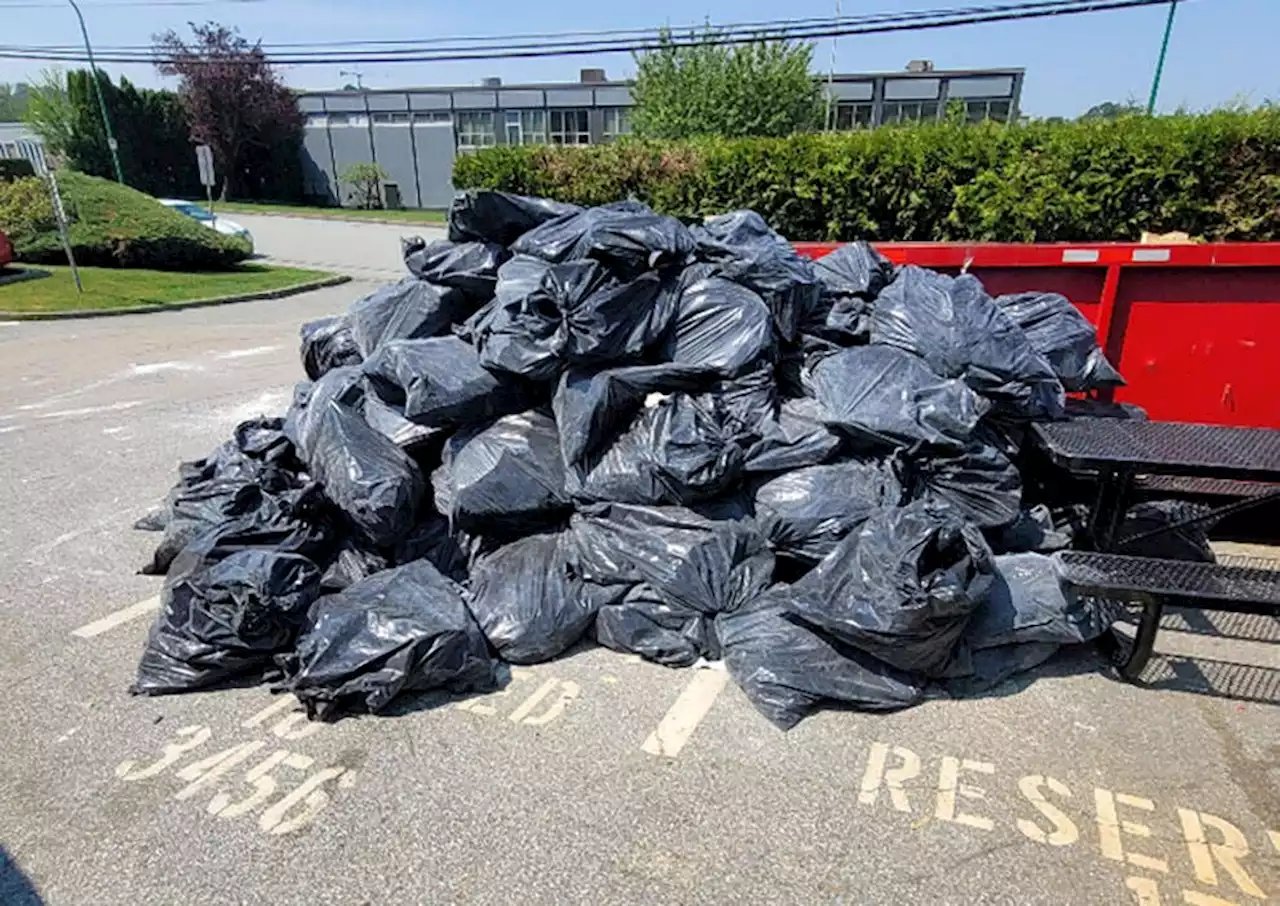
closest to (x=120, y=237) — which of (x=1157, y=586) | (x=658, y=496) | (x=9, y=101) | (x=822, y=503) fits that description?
(x=658, y=496)

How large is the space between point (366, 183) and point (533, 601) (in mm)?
38873

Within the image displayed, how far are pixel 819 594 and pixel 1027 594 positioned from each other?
2.68 ft

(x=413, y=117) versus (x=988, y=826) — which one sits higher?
(x=413, y=117)

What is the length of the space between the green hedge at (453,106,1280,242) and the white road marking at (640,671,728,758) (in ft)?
14.7

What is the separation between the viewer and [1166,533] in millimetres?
3170

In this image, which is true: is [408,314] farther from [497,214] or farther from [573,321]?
[573,321]

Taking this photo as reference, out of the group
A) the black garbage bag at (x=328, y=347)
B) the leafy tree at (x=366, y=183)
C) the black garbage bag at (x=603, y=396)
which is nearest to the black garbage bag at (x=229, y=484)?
the black garbage bag at (x=328, y=347)

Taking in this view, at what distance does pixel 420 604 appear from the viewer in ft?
9.09

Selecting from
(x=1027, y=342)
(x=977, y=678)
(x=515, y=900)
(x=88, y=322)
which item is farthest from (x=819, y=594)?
(x=88, y=322)

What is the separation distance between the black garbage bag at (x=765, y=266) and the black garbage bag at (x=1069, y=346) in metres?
1.02

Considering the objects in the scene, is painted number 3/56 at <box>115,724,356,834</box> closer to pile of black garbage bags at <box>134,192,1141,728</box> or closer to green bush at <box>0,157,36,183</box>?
pile of black garbage bags at <box>134,192,1141,728</box>

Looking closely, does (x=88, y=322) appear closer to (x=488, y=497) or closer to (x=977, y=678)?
(x=488, y=497)

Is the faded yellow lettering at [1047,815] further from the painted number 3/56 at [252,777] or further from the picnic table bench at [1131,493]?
the painted number 3/56 at [252,777]

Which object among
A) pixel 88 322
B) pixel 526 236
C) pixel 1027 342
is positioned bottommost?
pixel 88 322
